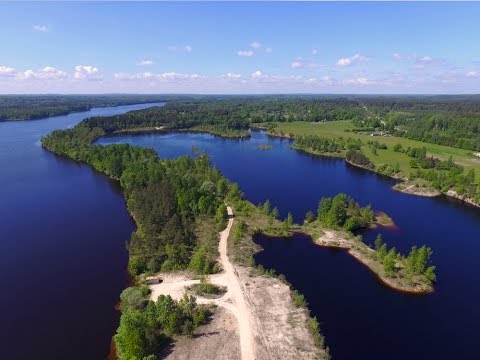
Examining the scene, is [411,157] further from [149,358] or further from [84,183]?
[149,358]

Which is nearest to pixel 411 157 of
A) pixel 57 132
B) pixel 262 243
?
pixel 262 243

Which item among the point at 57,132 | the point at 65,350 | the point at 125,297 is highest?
the point at 57,132

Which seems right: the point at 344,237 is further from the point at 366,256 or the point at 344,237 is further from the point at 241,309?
the point at 241,309

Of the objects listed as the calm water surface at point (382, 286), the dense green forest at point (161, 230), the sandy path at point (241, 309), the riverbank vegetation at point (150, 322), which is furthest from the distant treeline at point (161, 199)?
the calm water surface at point (382, 286)

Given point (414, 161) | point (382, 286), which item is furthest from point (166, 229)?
point (414, 161)

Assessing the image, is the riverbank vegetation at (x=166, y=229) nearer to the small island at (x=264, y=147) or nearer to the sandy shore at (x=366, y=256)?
the sandy shore at (x=366, y=256)

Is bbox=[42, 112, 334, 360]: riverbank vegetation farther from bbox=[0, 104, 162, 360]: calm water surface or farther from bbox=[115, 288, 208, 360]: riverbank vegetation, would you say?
bbox=[0, 104, 162, 360]: calm water surface

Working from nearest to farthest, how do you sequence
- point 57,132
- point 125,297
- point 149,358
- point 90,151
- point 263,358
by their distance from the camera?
point 149,358
point 263,358
point 125,297
point 90,151
point 57,132
